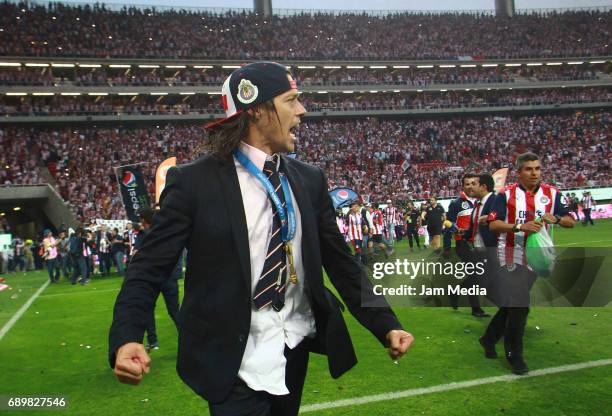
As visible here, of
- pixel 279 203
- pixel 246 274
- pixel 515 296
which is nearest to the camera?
pixel 246 274

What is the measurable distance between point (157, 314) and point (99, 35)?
42111 mm

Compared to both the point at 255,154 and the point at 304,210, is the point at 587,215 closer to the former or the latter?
the point at 304,210

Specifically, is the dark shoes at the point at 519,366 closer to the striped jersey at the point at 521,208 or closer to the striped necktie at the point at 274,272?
the striped jersey at the point at 521,208

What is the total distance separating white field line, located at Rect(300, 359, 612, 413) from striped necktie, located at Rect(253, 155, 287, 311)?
305cm

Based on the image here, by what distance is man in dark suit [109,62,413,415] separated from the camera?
208 cm

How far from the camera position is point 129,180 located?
52.3 ft

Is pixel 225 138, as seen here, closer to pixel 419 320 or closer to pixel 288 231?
pixel 288 231

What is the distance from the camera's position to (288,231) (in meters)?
2.23

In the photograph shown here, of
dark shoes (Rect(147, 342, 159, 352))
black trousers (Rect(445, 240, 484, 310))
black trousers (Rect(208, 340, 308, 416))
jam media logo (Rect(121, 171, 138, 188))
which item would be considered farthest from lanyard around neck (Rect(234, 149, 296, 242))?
jam media logo (Rect(121, 171, 138, 188))

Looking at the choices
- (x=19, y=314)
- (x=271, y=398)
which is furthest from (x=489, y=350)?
(x=19, y=314)

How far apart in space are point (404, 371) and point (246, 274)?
4.35m

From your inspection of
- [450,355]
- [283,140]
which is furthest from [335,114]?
[283,140]

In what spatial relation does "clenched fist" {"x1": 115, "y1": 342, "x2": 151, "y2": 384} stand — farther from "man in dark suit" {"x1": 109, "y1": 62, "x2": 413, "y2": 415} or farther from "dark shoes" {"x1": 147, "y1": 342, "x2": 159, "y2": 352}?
"dark shoes" {"x1": 147, "y1": 342, "x2": 159, "y2": 352}

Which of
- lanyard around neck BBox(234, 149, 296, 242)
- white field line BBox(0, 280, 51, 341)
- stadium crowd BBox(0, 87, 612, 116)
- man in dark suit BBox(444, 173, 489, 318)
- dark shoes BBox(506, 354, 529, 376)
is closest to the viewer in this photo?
lanyard around neck BBox(234, 149, 296, 242)
